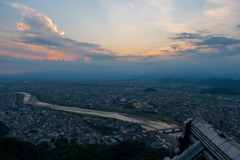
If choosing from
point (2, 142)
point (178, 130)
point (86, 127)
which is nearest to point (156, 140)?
point (178, 130)

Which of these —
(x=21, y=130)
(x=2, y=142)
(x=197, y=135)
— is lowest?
(x=21, y=130)

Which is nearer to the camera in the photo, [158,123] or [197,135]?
[197,135]

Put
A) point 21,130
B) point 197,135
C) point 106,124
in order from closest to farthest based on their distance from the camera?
point 197,135
point 21,130
point 106,124

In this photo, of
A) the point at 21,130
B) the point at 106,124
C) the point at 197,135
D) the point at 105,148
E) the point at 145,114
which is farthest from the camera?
the point at 145,114

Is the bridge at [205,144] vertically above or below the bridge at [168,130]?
above

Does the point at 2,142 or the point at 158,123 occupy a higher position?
the point at 2,142

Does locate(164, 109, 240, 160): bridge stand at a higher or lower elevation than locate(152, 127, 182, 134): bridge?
higher

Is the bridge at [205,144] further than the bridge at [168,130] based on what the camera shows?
No

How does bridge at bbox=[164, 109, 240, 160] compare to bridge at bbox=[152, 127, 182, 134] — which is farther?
bridge at bbox=[152, 127, 182, 134]

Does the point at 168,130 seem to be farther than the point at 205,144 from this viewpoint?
Yes

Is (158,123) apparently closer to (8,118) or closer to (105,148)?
(105,148)

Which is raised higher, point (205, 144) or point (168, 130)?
point (205, 144)
